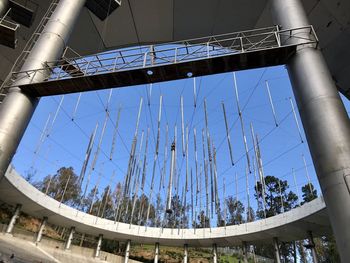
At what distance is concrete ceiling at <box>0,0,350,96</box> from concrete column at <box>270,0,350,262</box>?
3.81 m

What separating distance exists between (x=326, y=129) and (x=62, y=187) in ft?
132

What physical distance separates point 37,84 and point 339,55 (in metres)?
11.8

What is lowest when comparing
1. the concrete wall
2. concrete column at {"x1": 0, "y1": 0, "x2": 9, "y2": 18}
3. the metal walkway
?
the concrete wall

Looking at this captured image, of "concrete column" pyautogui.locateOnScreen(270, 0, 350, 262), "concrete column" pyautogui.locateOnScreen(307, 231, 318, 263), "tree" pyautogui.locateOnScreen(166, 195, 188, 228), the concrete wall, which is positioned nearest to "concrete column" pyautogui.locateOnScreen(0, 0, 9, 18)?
"concrete column" pyautogui.locateOnScreen(270, 0, 350, 262)

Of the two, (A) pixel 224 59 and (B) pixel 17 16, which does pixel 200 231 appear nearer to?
(A) pixel 224 59

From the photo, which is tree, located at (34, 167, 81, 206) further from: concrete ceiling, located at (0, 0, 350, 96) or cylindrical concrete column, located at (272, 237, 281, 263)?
concrete ceiling, located at (0, 0, 350, 96)

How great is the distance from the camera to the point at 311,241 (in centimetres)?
1633

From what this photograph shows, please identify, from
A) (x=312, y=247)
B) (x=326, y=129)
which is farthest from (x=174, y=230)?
(x=326, y=129)

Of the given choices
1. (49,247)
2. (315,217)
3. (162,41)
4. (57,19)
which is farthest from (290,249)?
(57,19)

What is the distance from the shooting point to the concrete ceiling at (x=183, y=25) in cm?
1112

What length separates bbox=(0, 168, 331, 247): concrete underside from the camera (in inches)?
617

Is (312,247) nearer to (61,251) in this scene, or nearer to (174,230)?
(174,230)

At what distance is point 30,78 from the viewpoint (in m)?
8.48

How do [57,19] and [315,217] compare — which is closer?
[57,19]
